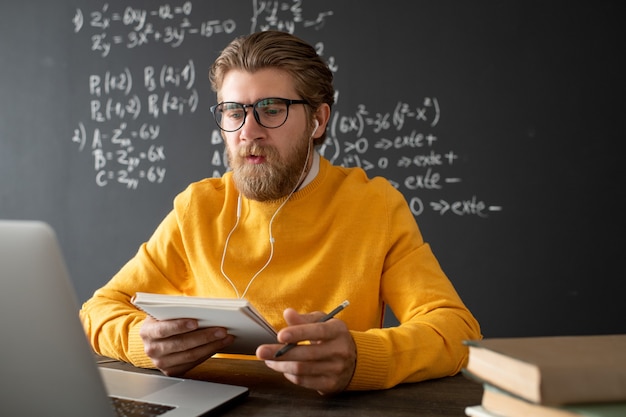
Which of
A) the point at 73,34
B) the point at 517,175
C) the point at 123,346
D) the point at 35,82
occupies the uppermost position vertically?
the point at 73,34

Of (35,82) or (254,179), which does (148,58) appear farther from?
(254,179)

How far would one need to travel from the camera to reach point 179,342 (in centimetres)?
109

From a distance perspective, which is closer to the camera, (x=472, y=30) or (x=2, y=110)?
(x=472, y=30)

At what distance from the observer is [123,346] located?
1297mm

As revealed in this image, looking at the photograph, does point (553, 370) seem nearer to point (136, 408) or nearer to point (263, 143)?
point (136, 408)

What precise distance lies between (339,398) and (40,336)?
20.8 inches

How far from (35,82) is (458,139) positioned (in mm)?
2210

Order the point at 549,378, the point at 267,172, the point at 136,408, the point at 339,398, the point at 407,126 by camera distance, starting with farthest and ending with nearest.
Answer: the point at 407,126 < the point at 267,172 < the point at 339,398 < the point at 136,408 < the point at 549,378

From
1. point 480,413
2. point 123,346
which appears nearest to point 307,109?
point 123,346

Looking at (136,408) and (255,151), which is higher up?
(255,151)

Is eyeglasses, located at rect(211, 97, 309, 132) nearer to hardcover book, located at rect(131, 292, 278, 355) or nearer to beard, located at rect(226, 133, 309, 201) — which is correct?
beard, located at rect(226, 133, 309, 201)

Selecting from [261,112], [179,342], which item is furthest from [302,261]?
[179,342]

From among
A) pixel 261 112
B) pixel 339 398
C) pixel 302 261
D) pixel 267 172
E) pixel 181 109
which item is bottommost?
pixel 339 398

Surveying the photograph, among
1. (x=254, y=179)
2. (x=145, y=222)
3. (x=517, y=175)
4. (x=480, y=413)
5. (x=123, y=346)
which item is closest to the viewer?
(x=480, y=413)
